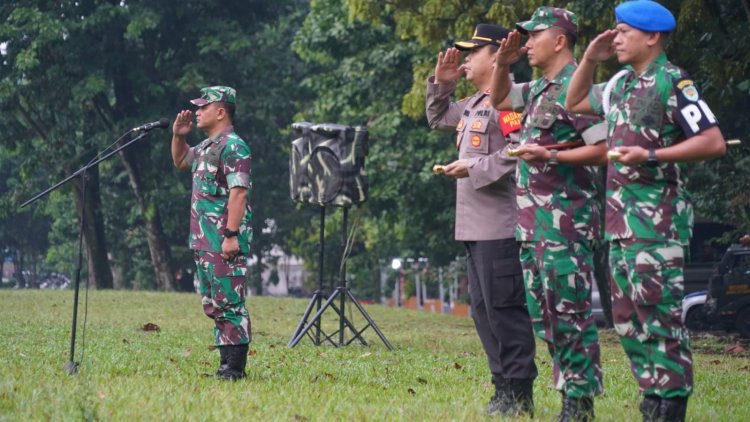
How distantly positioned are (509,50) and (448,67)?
1195 millimetres

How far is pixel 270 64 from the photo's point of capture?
37.9m

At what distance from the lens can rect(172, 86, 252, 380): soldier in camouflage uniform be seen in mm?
8672

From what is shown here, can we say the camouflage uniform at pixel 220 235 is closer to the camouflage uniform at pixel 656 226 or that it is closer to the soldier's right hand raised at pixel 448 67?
the soldier's right hand raised at pixel 448 67

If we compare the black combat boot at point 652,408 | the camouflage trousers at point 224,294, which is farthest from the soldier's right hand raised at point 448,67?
the black combat boot at point 652,408

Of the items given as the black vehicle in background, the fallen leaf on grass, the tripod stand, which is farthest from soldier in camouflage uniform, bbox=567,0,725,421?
the black vehicle in background

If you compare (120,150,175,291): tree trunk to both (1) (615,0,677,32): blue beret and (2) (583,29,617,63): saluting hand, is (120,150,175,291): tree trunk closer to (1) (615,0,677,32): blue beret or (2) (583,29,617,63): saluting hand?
(2) (583,29,617,63): saluting hand

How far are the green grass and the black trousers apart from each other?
1.13 feet

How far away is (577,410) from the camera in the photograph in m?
6.29

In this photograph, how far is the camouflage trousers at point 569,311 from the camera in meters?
6.19

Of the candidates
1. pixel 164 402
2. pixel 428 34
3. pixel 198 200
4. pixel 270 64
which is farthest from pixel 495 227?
pixel 270 64

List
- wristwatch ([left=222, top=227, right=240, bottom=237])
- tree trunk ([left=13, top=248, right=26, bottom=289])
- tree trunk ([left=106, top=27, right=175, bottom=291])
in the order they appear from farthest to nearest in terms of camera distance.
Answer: tree trunk ([left=13, top=248, right=26, bottom=289]), tree trunk ([left=106, top=27, right=175, bottom=291]), wristwatch ([left=222, top=227, right=240, bottom=237])

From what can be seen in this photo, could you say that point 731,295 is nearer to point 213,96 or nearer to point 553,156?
point 213,96

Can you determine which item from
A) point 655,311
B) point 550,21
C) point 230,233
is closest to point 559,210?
point 655,311

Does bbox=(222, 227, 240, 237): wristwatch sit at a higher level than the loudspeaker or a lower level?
lower
